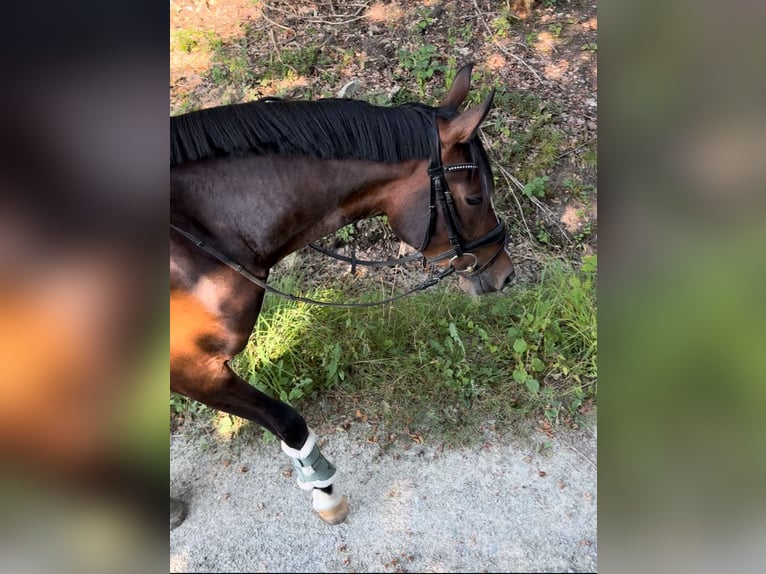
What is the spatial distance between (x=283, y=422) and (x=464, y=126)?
184cm

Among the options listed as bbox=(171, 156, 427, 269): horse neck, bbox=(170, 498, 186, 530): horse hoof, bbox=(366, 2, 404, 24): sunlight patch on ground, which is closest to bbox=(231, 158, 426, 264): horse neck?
bbox=(171, 156, 427, 269): horse neck

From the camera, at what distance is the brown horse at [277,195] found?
2002 mm

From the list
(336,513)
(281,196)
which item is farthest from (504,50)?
(336,513)

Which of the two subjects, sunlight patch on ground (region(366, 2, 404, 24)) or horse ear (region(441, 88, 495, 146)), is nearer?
horse ear (region(441, 88, 495, 146))

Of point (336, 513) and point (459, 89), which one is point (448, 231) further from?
point (336, 513)

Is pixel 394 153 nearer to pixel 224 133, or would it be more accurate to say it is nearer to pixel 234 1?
pixel 224 133

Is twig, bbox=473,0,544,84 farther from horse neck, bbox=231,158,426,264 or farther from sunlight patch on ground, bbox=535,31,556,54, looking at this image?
horse neck, bbox=231,158,426,264

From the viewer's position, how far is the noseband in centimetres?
222

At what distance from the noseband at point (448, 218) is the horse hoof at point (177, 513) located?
225cm

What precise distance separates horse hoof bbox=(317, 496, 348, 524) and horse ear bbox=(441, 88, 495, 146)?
86.4 inches

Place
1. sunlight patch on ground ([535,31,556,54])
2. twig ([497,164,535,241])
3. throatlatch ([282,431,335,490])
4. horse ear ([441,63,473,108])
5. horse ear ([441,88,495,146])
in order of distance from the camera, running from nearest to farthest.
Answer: horse ear ([441,88,495,146]) < horse ear ([441,63,473,108]) < throatlatch ([282,431,335,490]) < twig ([497,164,535,241]) < sunlight patch on ground ([535,31,556,54])

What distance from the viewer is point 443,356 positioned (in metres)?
3.74
